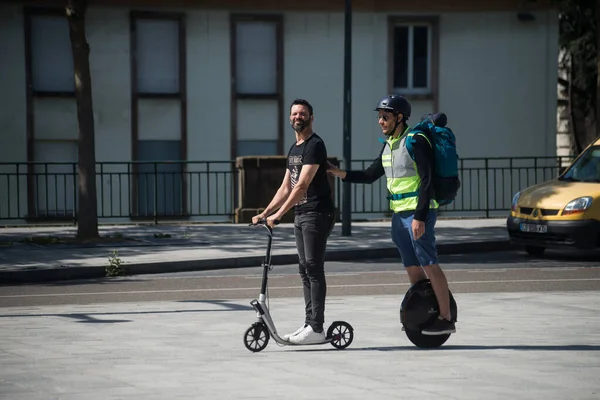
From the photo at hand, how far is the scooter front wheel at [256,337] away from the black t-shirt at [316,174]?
913mm

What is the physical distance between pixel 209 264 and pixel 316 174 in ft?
25.7

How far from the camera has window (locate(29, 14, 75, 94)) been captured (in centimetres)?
2772

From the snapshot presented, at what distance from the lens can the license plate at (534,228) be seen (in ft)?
56.0

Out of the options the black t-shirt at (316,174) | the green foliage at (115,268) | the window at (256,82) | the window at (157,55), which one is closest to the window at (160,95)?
the window at (157,55)

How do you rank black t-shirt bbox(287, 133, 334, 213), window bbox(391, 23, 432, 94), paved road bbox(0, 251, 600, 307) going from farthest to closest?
1. window bbox(391, 23, 432, 94)
2. paved road bbox(0, 251, 600, 307)
3. black t-shirt bbox(287, 133, 334, 213)

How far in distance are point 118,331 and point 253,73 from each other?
19137 mm

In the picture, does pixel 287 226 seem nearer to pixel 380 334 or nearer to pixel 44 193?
pixel 44 193

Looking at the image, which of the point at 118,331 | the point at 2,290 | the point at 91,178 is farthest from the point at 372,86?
A: the point at 118,331

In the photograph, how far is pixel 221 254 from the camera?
1758 centimetres

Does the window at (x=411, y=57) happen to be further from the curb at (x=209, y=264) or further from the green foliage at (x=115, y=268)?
the green foliage at (x=115, y=268)

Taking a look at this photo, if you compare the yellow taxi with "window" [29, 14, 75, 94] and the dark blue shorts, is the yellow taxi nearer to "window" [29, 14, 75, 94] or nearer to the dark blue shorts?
the dark blue shorts

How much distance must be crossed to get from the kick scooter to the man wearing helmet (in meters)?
0.63

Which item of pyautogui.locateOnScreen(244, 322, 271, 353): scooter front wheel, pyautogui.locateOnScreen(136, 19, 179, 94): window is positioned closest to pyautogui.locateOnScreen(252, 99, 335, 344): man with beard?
pyautogui.locateOnScreen(244, 322, 271, 353): scooter front wheel

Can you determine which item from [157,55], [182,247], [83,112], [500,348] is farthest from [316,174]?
[157,55]
